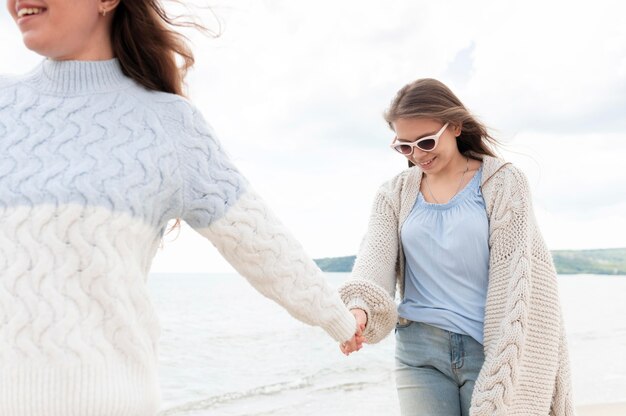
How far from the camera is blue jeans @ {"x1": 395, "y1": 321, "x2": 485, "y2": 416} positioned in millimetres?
3170

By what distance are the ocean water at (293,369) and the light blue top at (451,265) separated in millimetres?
2653

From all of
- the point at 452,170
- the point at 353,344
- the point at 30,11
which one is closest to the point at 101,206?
the point at 30,11

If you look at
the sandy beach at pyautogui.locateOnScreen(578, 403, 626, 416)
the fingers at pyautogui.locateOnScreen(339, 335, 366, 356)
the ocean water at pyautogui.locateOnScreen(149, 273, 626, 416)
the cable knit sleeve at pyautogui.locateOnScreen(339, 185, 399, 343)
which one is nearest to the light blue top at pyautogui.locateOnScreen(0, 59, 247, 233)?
the fingers at pyautogui.locateOnScreen(339, 335, 366, 356)

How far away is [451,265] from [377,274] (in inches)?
13.4

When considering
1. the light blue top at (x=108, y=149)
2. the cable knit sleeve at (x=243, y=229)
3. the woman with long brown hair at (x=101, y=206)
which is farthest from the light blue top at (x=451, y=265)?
the light blue top at (x=108, y=149)

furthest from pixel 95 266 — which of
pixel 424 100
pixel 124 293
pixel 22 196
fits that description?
pixel 424 100

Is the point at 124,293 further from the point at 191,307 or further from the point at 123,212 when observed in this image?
the point at 191,307

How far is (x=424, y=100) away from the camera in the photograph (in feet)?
11.3

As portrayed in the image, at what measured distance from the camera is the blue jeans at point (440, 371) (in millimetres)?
3170

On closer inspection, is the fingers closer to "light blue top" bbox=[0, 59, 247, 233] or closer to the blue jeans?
the blue jeans

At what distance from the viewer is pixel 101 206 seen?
1722 millimetres

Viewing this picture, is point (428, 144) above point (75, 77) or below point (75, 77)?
below

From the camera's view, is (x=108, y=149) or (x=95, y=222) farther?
(x=108, y=149)

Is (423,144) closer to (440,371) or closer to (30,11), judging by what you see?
(440,371)
